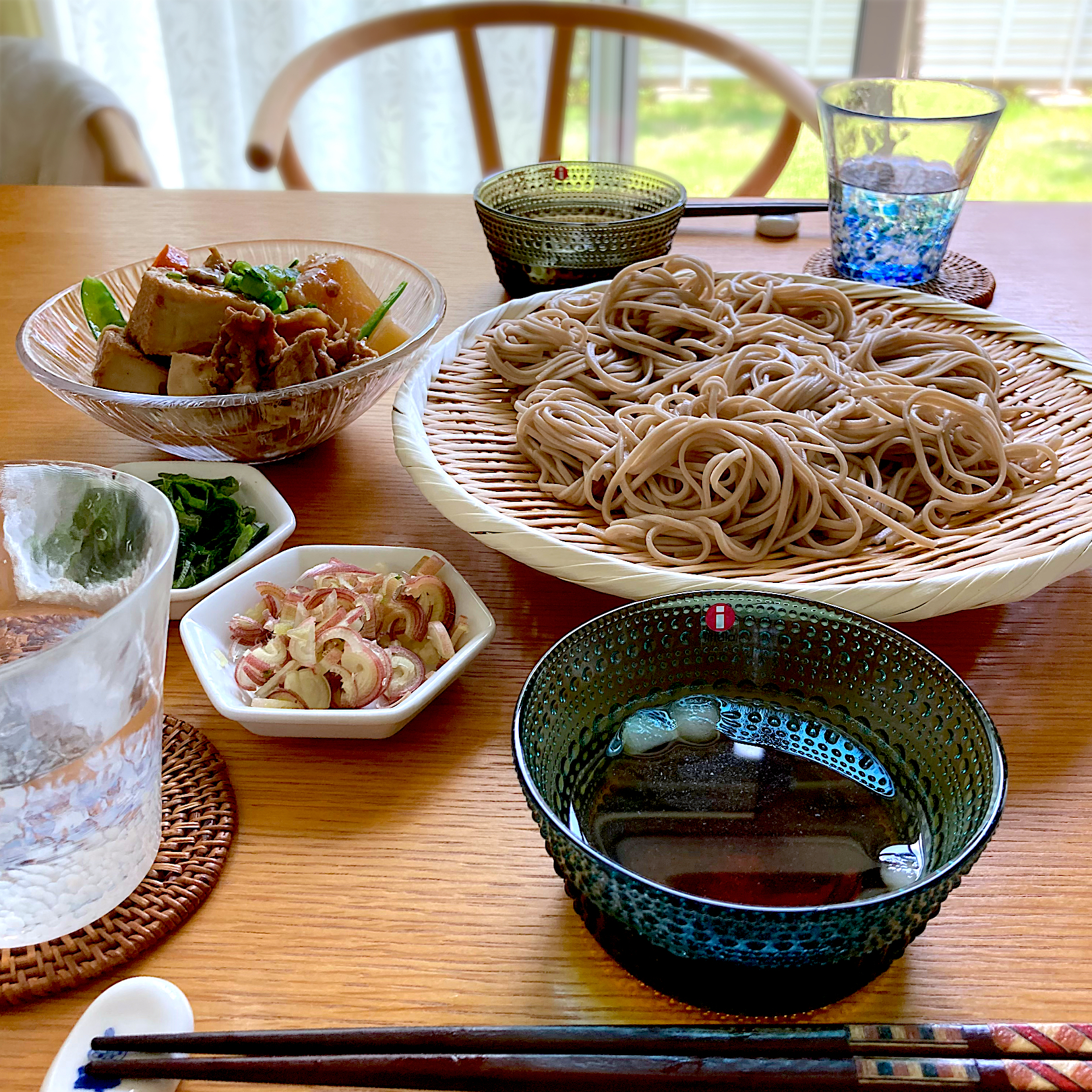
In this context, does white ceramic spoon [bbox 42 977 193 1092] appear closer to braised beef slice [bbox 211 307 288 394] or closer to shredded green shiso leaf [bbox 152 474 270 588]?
shredded green shiso leaf [bbox 152 474 270 588]

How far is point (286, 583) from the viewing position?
0.85 metres

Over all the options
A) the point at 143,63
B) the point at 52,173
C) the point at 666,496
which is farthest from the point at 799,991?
the point at 143,63

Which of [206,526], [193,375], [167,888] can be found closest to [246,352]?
[193,375]

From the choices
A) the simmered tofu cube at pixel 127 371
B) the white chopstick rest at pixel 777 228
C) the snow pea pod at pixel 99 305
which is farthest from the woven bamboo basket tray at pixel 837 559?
the white chopstick rest at pixel 777 228

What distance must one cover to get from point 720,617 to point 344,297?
0.65 metres

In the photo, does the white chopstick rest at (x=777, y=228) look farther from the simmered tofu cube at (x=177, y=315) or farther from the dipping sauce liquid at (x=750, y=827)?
the dipping sauce liquid at (x=750, y=827)

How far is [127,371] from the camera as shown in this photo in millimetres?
992

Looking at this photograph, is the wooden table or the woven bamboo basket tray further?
the woven bamboo basket tray

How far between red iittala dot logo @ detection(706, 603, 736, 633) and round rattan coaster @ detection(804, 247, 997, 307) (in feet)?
2.90

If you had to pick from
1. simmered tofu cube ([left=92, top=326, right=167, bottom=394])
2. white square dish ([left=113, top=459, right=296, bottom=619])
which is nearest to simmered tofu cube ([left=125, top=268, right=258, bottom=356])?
simmered tofu cube ([left=92, top=326, right=167, bottom=394])

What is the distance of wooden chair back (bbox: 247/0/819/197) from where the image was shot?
83.4 inches

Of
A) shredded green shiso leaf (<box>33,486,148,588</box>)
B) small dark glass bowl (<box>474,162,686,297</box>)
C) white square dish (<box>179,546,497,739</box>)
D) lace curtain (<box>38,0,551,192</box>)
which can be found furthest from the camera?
lace curtain (<box>38,0,551,192</box>)

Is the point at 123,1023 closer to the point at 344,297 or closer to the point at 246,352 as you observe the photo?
the point at 246,352

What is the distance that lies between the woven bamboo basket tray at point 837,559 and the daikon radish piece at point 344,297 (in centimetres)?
6
